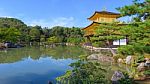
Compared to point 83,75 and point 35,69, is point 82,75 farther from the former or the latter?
point 35,69

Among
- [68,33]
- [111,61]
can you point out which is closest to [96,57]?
[111,61]

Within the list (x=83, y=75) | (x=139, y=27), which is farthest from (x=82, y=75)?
(x=139, y=27)

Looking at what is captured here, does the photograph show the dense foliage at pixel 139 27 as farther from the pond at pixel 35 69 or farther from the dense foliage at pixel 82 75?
the pond at pixel 35 69

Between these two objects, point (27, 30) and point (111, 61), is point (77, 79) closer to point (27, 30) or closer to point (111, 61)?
point (111, 61)

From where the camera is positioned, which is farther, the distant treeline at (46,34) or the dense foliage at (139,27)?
the distant treeline at (46,34)

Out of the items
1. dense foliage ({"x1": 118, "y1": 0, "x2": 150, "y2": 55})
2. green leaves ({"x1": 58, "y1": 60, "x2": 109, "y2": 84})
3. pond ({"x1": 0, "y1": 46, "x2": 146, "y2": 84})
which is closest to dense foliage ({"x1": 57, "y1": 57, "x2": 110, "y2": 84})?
green leaves ({"x1": 58, "y1": 60, "x2": 109, "y2": 84})

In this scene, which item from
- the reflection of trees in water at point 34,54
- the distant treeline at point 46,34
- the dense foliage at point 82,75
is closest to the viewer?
the dense foliage at point 82,75

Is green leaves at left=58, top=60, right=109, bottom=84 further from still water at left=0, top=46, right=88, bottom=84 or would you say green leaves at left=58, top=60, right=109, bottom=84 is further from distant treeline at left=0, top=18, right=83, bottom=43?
distant treeline at left=0, top=18, right=83, bottom=43

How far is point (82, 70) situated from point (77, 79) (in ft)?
0.85

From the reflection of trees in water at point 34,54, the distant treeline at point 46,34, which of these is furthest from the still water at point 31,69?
the distant treeline at point 46,34

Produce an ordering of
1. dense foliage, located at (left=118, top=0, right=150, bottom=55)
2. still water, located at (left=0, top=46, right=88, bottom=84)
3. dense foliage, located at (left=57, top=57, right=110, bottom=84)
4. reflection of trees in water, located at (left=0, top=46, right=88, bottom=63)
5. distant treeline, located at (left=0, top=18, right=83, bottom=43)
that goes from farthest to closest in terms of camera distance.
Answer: distant treeline, located at (left=0, top=18, right=83, bottom=43) < reflection of trees in water, located at (left=0, top=46, right=88, bottom=63) < still water, located at (left=0, top=46, right=88, bottom=84) < dense foliage, located at (left=118, top=0, right=150, bottom=55) < dense foliage, located at (left=57, top=57, right=110, bottom=84)

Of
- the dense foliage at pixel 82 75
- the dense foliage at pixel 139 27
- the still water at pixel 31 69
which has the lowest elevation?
the still water at pixel 31 69

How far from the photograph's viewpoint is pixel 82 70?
595 centimetres

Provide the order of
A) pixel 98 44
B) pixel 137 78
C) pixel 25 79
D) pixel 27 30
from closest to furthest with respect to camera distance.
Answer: pixel 137 78, pixel 25 79, pixel 98 44, pixel 27 30
